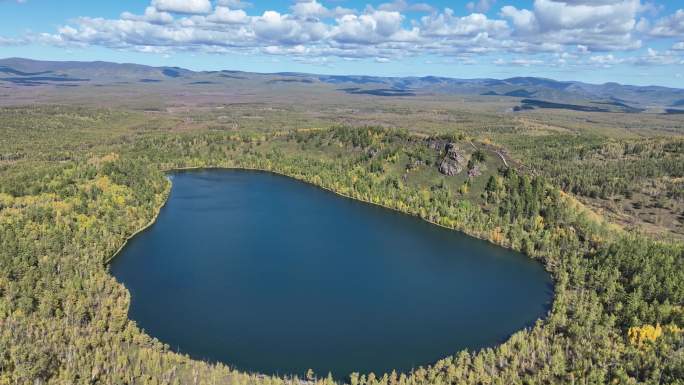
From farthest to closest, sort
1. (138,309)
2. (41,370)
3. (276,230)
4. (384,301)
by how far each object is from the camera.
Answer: (276,230)
(384,301)
(138,309)
(41,370)

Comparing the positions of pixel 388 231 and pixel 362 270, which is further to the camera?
pixel 388 231

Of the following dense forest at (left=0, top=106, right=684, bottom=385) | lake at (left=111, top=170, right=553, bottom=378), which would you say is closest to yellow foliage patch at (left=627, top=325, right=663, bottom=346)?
dense forest at (left=0, top=106, right=684, bottom=385)

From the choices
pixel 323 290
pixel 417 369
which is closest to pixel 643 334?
pixel 417 369

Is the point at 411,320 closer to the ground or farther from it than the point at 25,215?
closer to the ground

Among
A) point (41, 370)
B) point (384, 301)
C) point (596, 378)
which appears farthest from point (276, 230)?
point (596, 378)

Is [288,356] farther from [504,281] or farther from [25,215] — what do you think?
[25,215]

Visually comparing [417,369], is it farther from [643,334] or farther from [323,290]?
[643,334]

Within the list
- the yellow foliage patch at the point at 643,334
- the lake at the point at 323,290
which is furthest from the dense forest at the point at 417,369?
the lake at the point at 323,290

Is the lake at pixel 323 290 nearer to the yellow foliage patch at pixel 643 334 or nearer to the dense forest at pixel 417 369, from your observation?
the dense forest at pixel 417 369
